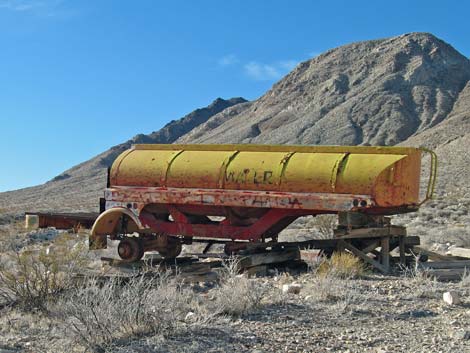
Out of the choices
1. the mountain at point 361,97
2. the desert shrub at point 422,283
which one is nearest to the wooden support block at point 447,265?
the desert shrub at point 422,283

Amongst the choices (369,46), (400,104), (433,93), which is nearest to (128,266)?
(400,104)

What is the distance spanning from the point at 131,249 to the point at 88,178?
246ft

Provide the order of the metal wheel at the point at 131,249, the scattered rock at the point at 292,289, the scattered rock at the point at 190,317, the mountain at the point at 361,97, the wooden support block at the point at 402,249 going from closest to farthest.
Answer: the scattered rock at the point at 190,317
the scattered rock at the point at 292,289
the wooden support block at the point at 402,249
the metal wheel at the point at 131,249
the mountain at the point at 361,97

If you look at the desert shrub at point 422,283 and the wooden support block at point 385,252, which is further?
the wooden support block at point 385,252

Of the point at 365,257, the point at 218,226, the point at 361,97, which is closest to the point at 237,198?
the point at 218,226

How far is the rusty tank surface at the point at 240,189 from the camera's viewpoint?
35.6 ft

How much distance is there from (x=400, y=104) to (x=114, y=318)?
64.5m

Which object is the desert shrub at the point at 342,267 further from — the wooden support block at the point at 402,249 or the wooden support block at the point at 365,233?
the wooden support block at the point at 402,249

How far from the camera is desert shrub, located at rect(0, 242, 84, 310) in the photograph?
8.10 metres

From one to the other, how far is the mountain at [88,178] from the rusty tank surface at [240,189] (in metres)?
39.3

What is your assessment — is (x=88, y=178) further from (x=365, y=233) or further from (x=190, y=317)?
(x=190, y=317)

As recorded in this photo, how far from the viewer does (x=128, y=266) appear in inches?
434

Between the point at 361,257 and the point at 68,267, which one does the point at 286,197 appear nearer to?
the point at 361,257

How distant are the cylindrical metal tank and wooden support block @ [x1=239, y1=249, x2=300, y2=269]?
46.4 inches
